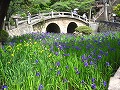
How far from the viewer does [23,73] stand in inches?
173

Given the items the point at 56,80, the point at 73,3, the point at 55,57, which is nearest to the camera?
the point at 56,80

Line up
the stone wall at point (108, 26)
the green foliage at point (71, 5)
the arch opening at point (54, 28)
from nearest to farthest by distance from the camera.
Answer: the stone wall at point (108, 26) < the arch opening at point (54, 28) < the green foliage at point (71, 5)

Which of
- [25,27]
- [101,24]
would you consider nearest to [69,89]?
[25,27]

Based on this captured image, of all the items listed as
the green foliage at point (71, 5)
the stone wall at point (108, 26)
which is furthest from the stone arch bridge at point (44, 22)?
the green foliage at point (71, 5)

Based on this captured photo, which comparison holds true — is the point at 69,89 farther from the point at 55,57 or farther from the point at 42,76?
the point at 55,57

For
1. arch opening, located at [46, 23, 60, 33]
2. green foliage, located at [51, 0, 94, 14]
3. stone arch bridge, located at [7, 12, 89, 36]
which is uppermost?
green foliage, located at [51, 0, 94, 14]

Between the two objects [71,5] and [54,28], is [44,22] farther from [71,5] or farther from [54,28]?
[71,5]

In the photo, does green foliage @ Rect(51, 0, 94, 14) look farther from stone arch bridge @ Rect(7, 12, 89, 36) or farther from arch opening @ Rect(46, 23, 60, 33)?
stone arch bridge @ Rect(7, 12, 89, 36)

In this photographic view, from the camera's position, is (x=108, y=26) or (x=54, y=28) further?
(x=54, y=28)

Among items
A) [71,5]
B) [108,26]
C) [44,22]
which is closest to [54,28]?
[71,5]

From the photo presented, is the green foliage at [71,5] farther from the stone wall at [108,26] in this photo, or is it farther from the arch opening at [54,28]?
the stone wall at [108,26]

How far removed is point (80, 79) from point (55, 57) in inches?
50.7

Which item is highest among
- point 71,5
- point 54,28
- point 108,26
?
point 71,5

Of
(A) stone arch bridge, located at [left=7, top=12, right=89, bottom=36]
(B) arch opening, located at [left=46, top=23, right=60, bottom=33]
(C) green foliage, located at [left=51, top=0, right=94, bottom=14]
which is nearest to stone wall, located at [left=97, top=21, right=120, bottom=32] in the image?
(A) stone arch bridge, located at [left=7, top=12, right=89, bottom=36]
